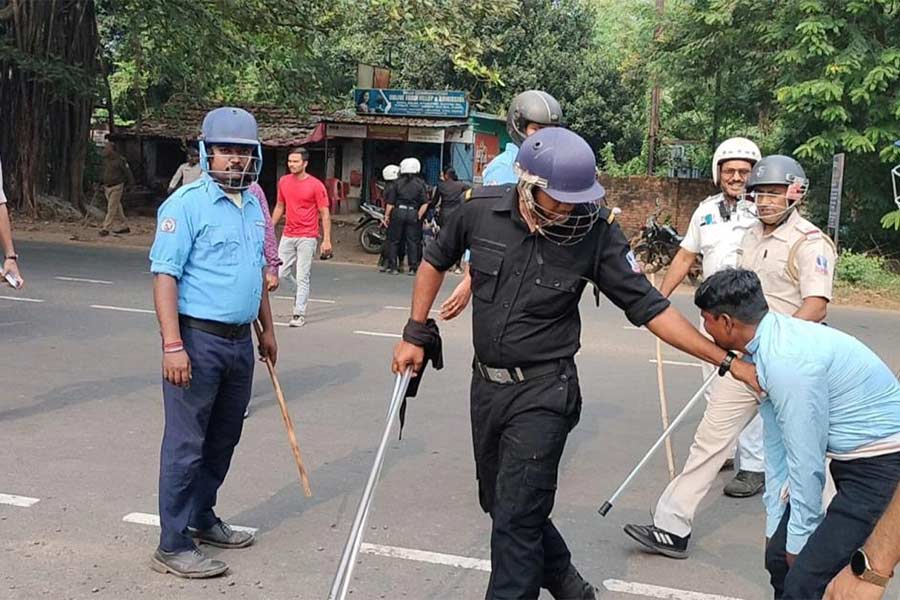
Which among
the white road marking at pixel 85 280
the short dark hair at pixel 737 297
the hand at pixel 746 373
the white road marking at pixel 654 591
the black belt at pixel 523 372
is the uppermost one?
the short dark hair at pixel 737 297

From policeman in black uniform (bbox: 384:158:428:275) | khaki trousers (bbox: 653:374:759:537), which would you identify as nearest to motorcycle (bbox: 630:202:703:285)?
policeman in black uniform (bbox: 384:158:428:275)

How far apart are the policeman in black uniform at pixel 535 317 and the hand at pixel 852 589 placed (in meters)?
0.90

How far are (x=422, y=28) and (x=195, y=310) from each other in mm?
12163

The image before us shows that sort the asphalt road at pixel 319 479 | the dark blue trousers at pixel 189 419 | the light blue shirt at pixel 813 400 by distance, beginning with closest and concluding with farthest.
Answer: the light blue shirt at pixel 813 400
the dark blue trousers at pixel 189 419
the asphalt road at pixel 319 479

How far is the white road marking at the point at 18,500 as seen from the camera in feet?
15.2

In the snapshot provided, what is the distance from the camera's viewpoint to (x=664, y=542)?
4355 mm

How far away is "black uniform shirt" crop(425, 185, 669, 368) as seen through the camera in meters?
3.24

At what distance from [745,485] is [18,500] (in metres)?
3.75

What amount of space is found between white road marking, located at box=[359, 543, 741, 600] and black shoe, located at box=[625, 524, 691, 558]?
331mm

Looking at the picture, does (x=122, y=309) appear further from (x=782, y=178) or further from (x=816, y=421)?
(x=816, y=421)

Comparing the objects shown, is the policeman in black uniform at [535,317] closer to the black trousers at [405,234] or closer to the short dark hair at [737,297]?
the short dark hair at [737,297]

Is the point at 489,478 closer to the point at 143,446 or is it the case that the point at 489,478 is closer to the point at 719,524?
the point at 719,524

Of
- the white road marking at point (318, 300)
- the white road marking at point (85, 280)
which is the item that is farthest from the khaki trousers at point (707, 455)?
the white road marking at point (85, 280)

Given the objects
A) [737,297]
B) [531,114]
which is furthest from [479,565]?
[531,114]
